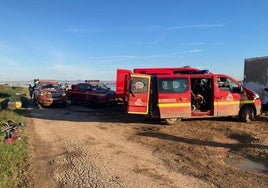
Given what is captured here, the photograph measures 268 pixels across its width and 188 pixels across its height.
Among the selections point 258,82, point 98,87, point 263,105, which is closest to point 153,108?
point 263,105

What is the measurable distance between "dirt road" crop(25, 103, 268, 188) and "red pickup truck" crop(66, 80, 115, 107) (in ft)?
21.5

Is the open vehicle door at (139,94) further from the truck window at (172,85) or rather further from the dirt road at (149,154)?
the dirt road at (149,154)

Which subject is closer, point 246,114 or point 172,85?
point 172,85

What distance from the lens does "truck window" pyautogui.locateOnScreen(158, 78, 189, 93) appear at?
46.5 ft

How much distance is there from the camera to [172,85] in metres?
14.2

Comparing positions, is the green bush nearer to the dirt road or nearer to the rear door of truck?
the dirt road

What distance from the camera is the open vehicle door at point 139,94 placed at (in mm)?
14180

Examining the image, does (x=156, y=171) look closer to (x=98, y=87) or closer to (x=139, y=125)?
(x=139, y=125)

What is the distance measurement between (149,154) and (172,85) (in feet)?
17.1

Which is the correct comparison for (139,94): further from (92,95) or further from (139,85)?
(92,95)

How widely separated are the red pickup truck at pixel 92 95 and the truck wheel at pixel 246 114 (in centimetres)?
883

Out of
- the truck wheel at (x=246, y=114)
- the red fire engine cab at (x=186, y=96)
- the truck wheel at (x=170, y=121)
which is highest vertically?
the red fire engine cab at (x=186, y=96)

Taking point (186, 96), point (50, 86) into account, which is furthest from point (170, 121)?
point (50, 86)

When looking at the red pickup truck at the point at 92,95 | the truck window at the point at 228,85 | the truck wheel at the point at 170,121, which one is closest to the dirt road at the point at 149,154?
the truck wheel at the point at 170,121
